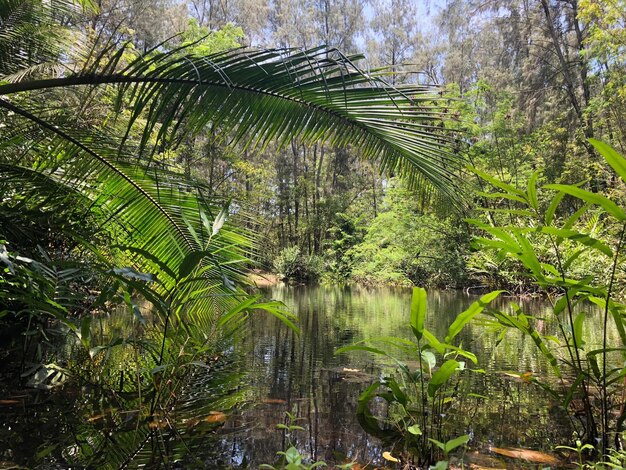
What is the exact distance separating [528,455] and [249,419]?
3.82 ft

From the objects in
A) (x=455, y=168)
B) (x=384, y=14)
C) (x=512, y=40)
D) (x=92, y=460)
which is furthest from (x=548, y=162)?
(x=92, y=460)

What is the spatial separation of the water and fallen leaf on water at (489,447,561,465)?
1.9 inches

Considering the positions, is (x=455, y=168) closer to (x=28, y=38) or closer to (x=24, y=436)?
(x=24, y=436)

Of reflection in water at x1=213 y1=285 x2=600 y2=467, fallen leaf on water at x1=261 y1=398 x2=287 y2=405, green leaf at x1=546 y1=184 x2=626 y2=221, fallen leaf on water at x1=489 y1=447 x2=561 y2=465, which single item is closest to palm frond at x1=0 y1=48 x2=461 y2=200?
green leaf at x1=546 y1=184 x2=626 y2=221

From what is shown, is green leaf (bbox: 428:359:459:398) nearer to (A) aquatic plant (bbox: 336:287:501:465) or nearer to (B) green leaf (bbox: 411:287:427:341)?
(A) aquatic plant (bbox: 336:287:501:465)

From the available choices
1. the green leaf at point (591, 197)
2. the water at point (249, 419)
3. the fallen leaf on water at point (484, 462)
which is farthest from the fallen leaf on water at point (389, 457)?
the green leaf at point (591, 197)

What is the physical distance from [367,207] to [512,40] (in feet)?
38.7

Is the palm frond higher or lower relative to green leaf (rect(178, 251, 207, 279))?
higher

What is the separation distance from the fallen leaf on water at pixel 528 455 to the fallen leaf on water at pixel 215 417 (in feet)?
3.78

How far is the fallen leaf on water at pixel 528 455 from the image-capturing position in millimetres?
1536

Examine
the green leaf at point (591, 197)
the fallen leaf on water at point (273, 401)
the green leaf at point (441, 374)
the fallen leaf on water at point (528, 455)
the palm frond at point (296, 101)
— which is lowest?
the fallen leaf on water at point (273, 401)

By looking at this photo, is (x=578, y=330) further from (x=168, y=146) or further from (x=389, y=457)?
(x=168, y=146)

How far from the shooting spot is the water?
1.52 meters

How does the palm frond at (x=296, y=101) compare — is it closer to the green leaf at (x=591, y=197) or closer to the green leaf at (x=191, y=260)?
the green leaf at (x=191, y=260)
